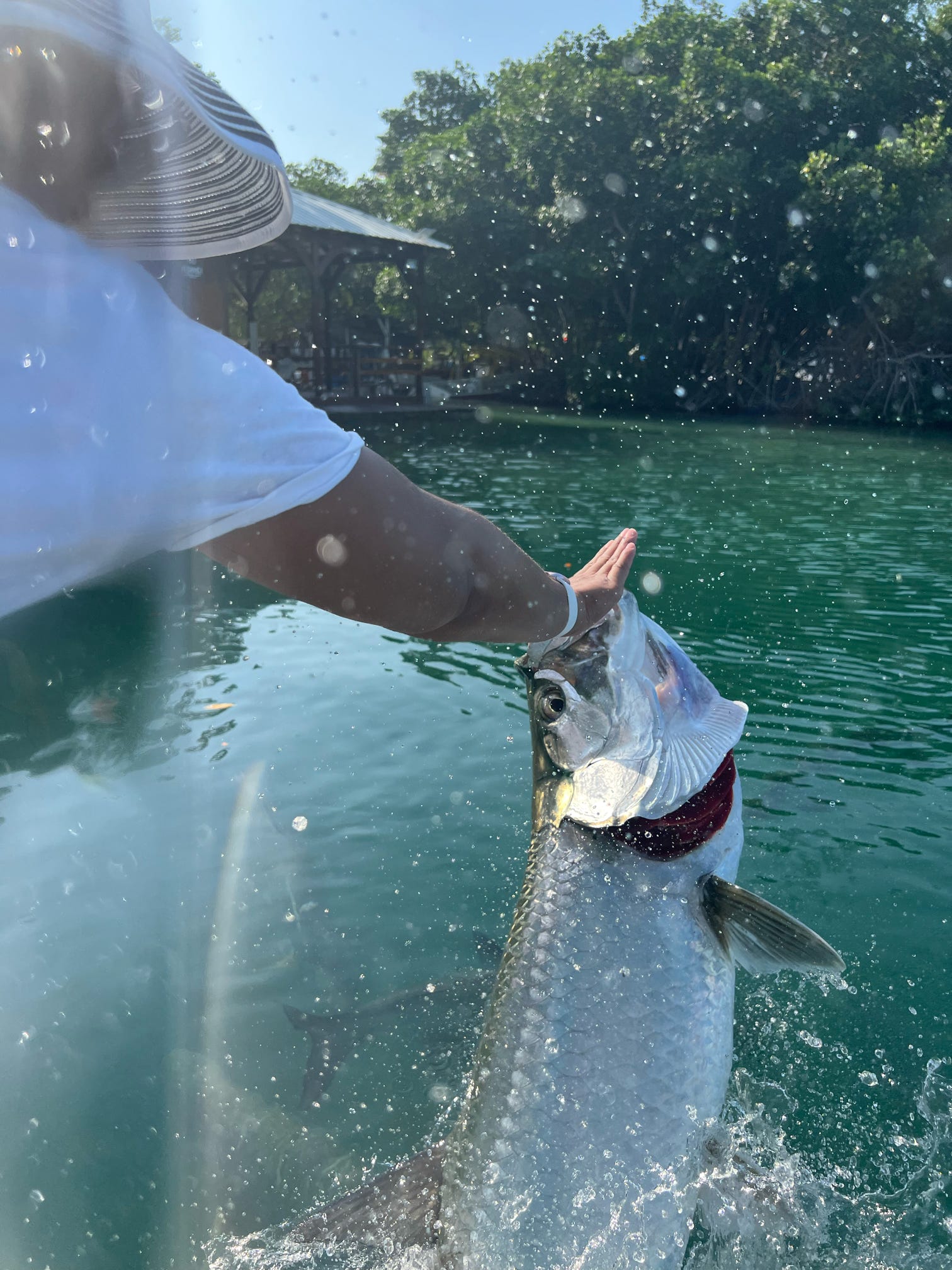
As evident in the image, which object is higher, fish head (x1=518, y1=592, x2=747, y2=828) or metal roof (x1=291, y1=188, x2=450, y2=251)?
metal roof (x1=291, y1=188, x2=450, y2=251)

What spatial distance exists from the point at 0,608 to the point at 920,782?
5.34 m

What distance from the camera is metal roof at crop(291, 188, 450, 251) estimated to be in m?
25.1

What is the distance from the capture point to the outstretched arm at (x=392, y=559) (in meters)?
1.48

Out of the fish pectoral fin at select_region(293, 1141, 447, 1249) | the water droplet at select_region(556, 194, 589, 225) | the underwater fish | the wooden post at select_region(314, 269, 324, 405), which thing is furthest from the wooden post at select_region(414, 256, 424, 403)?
the fish pectoral fin at select_region(293, 1141, 447, 1249)

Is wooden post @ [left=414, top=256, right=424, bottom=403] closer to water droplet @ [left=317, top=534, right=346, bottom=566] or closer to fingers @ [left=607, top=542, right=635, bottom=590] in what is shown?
fingers @ [left=607, top=542, right=635, bottom=590]

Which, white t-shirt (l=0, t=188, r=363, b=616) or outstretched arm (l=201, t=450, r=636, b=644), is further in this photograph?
outstretched arm (l=201, t=450, r=636, b=644)

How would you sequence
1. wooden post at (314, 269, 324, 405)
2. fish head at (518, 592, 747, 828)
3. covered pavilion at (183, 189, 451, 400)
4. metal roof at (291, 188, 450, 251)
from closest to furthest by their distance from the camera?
fish head at (518, 592, 747, 828) → metal roof at (291, 188, 450, 251) → covered pavilion at (183, 189, 451, 400) → wooden post at (314, 269, 324, 405)

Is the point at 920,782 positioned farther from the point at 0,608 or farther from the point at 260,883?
the point at 0,608

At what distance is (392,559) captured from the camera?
1.57 meters

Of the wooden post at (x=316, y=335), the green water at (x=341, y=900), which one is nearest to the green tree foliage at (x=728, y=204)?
the wooden post at (x=316, y=335)

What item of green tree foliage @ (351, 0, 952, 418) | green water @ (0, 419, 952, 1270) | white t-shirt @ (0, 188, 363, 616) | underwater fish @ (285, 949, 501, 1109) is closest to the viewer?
white t-shirt @ (0, 188, 363, 616)

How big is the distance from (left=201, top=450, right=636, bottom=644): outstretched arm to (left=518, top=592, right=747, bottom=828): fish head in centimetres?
65

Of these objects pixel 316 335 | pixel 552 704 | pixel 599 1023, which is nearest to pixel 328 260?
pixel 316 335

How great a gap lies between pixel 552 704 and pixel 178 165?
152cm
